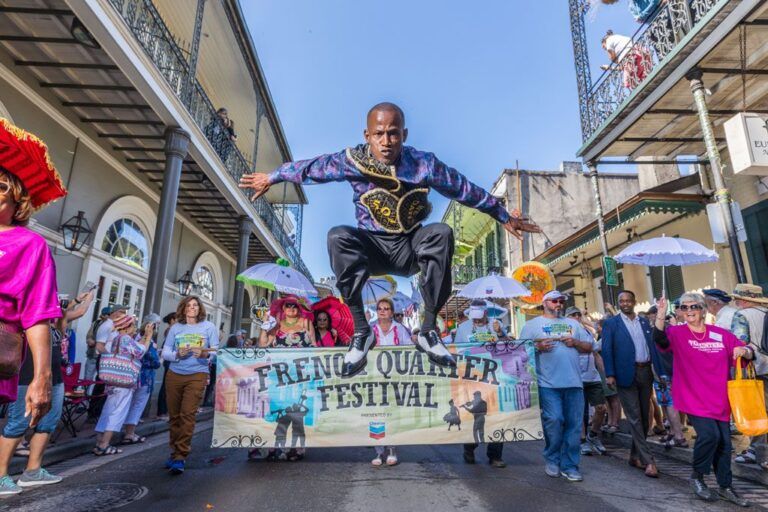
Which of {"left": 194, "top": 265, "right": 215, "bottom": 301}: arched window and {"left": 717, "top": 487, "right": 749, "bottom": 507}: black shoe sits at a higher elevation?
{"left": 194, "top": 265, "right": 215, "bottom": 301}: arched window

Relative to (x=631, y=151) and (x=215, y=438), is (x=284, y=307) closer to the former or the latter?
(x=215, y=438)

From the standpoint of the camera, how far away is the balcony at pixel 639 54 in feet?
24.1

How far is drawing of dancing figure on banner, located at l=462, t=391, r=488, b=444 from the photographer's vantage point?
3836mm

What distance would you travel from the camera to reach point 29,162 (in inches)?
76.3

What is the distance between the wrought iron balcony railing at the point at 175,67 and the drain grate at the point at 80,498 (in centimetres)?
681

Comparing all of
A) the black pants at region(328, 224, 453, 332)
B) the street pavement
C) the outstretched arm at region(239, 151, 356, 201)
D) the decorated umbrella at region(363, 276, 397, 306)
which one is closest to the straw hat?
the street pavement

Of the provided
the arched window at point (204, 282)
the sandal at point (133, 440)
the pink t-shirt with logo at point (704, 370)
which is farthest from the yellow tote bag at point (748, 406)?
the arched window at point (204, 282)

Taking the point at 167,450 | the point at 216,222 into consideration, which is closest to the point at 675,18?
the point at 167,450

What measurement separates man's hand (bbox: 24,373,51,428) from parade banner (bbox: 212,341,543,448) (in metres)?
2.29

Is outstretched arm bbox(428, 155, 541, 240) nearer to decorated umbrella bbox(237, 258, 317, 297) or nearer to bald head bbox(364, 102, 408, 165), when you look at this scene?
bald head bbox(364, 102, 408, 165)

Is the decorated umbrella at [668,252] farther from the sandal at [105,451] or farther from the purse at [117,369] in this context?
the sandal at [105,451]

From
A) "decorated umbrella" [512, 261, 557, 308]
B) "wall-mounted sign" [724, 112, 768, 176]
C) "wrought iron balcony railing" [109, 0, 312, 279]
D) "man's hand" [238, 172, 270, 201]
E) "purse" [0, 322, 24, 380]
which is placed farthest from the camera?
"decorated umbrella" [512, 261, 557, 308]

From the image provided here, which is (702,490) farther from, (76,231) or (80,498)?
(76,231)

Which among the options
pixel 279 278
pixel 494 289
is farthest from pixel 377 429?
pixel 494 289
